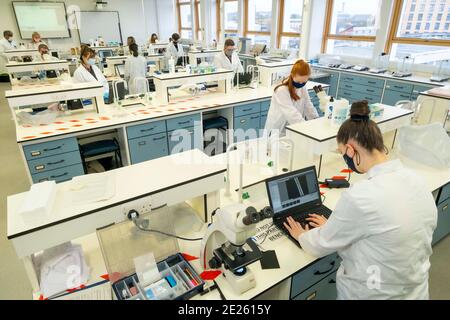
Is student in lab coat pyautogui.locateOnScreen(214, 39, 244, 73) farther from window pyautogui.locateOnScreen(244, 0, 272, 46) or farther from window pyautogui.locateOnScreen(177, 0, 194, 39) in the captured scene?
window pyautogui.locateOnScreen(177, 0, 194, 39)

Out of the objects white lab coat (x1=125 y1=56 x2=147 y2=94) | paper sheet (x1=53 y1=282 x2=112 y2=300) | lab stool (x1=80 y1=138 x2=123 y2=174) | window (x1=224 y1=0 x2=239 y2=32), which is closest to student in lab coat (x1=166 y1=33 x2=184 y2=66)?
white lab coat (x1=125 y1=56 x2=147 y2=94)

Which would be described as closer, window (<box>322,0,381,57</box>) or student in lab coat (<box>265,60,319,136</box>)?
student in lab coat (<box>265,60,319,136</box>)

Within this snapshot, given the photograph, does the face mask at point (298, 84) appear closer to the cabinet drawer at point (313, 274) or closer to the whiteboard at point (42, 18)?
the cabinet drawer at point (313, 274)

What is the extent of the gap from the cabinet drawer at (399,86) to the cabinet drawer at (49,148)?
497cm

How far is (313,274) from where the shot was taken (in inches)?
63.8

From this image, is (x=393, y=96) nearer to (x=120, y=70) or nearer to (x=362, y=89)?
(x=362, y=89)

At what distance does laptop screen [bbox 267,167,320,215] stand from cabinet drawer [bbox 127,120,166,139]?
2270mm

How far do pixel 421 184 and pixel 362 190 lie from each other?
0.26 m

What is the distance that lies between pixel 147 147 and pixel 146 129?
23cm

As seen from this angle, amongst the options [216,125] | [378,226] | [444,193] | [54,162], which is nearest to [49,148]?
[54,162]

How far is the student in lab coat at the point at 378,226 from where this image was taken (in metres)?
1.19

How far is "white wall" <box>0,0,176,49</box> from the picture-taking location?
9219 millimetres

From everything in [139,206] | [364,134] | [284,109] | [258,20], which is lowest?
[139,206]

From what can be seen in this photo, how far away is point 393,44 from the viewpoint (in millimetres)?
5738
